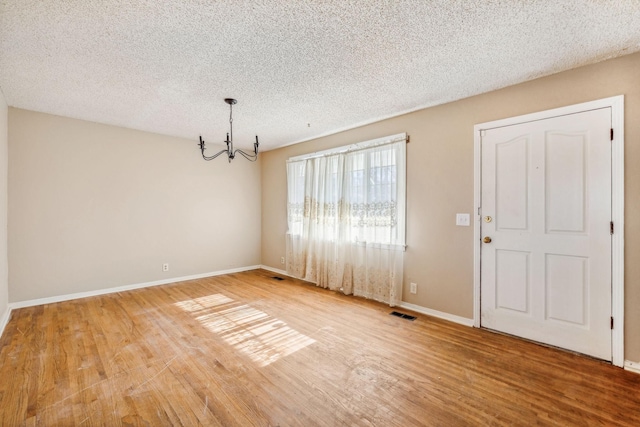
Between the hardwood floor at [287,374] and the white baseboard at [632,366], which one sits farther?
the white baseboard at [632,366]

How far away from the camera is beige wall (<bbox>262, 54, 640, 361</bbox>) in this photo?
90.2 inches

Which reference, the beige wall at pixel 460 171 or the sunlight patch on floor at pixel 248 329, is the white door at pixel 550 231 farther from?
the sunlight patch on floor at pixel 248 329

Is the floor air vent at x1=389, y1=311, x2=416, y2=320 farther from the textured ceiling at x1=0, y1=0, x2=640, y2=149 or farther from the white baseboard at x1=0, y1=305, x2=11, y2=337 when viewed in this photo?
the white baseboard at x1=0, y1=305, x2=11, y2=337

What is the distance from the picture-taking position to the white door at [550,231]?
2422 mm

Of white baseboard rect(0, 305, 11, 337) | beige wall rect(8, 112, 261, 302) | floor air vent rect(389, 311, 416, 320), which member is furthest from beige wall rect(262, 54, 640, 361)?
white baseboard rect(0, 305, 11, 337)

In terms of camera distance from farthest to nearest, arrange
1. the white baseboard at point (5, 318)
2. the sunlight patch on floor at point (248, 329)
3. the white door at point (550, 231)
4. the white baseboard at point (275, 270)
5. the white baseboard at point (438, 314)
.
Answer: the white baseboard at point (275, 270), the white baseboard at point (438, 314), the white baseboard at point (5, 318), the sunlight patch on floor at point (248, 329), the white door at point (550, 231)

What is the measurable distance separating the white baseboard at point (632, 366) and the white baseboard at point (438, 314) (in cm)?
116

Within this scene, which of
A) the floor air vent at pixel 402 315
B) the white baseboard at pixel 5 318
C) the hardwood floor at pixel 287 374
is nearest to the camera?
the hardwood floor at pixel 287 374

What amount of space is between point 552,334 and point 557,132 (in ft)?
6.17

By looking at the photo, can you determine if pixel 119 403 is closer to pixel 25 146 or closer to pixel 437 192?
pixel 437 192

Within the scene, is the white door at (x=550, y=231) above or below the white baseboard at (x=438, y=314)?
above

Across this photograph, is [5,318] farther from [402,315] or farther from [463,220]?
[463,220]

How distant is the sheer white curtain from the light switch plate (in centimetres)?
69

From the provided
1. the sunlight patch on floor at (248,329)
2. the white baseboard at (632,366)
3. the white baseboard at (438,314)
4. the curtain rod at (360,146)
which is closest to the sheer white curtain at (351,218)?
the curtain rod at (360,146)
